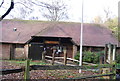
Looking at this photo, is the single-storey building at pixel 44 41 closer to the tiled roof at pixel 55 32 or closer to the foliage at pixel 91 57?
the tiled roof at pixel 55 32

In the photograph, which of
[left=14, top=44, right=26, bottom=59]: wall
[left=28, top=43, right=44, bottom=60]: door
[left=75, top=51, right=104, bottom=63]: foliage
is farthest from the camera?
[left=14, top=44, right=26, bottom=59]: wall

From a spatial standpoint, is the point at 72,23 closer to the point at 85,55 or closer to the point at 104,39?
the point at 104,39

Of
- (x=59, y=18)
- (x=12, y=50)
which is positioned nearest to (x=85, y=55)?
(x=12, y=50)

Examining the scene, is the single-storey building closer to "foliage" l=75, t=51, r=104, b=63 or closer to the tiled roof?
the tiled roof

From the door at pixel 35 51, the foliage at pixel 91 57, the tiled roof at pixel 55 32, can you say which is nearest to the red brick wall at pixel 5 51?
the tiled roof at pixel 55 32

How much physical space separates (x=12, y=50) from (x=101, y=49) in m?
11.8

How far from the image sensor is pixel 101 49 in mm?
22562

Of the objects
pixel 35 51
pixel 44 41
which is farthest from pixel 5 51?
pixel 44 41

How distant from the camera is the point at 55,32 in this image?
2295cm

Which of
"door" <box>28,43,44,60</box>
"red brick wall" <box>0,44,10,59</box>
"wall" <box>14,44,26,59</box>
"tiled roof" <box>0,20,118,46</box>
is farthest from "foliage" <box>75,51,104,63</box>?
"red brick wall" <box>0,44,10,59</box>

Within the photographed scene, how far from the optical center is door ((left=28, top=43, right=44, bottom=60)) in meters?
22.4

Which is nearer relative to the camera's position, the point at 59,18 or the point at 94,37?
the point at 94,37

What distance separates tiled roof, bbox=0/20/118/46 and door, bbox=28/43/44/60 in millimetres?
1327

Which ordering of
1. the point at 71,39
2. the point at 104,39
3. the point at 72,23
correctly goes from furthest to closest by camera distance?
the point at 72,23
the point at 104,39
the point at 71,39
